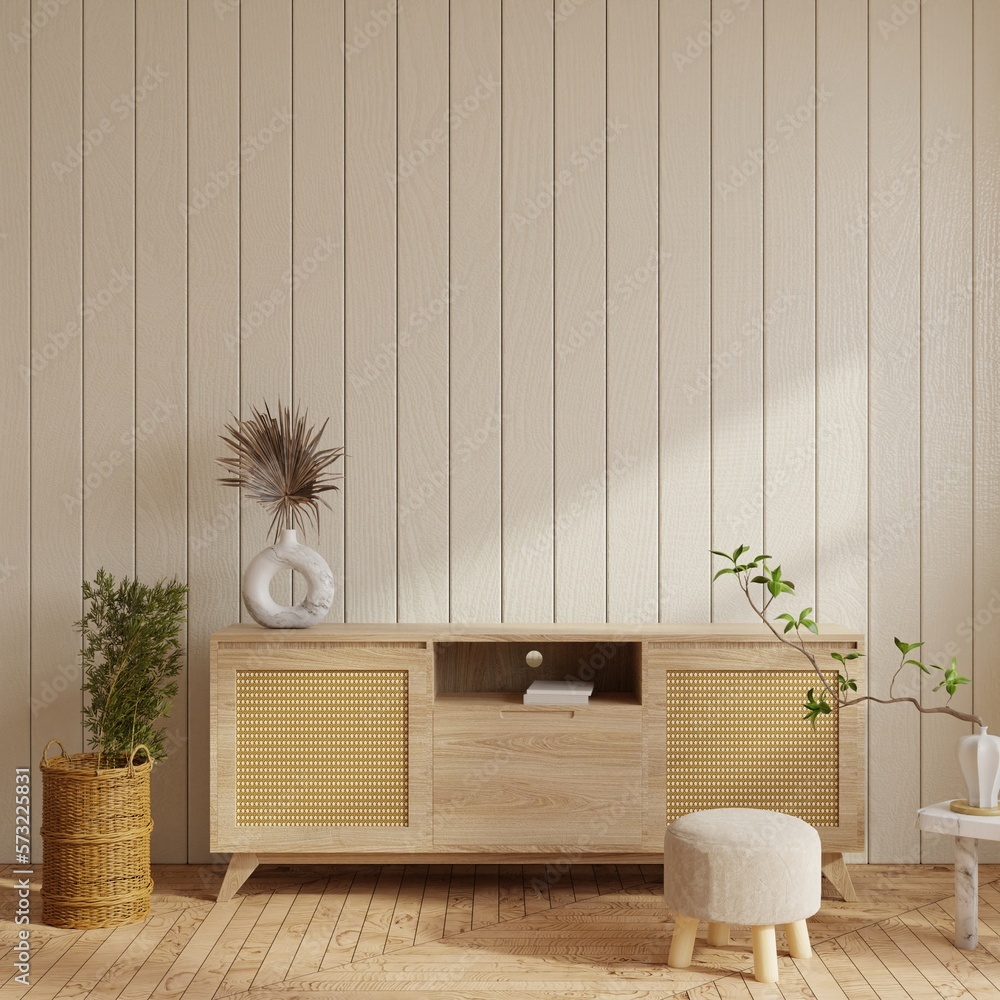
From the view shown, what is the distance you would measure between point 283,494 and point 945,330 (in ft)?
7.18

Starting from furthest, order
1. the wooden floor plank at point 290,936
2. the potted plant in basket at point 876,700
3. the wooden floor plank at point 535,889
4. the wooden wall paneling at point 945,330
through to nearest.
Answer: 1. the wooden wall paneling at point 945,330
2. the wooden floor plank at point 535,889
3. the potted plant in basket at point 876,700
4. the wooden floor plank at point 290,936

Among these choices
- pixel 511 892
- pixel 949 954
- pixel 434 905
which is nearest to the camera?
pixel 949 954

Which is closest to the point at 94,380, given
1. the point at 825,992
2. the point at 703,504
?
the point at 703,504

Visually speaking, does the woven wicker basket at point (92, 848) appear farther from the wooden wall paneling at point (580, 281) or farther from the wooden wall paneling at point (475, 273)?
the wooden wall paneling at point (580, 281)

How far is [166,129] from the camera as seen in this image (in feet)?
11.6

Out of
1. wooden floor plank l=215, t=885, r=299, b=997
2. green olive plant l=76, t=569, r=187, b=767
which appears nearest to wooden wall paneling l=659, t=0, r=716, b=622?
wooden floor plank l=215, t=885, r=299, b=997

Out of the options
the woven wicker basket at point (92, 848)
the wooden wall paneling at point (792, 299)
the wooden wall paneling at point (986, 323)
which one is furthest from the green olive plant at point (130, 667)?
the wooden wall paneling at point (986, 323)

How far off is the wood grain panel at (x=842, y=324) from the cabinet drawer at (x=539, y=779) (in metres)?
0.91

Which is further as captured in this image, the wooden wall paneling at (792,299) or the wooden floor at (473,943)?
the wooden wall paneling at (792,299)

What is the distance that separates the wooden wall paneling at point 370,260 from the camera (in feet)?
11.6

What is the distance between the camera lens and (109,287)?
3.54m

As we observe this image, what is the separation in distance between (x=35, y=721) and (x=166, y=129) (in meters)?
1.98

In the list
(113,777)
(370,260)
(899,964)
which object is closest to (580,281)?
(370,260)

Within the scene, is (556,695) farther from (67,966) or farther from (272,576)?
(67,966)
